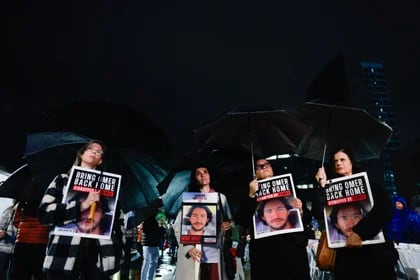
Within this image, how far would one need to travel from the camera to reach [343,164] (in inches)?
139

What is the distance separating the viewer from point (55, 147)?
3.87 metres

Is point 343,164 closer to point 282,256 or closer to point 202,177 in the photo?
point 282,256

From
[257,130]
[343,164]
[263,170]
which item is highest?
[257,130]

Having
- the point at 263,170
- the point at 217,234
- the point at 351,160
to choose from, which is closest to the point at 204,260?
the point at 217,234

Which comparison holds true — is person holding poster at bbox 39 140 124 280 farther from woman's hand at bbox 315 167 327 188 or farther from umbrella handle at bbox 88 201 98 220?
woman's hand at bbox 315 167 327 188

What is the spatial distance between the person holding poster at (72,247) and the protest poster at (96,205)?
4 cm

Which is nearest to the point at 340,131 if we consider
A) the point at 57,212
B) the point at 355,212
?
the point at 355,212

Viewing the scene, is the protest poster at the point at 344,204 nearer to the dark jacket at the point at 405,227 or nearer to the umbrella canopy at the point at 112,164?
the umbrella canopy at the point at 112,164

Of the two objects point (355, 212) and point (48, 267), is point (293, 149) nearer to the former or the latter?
point (355, 212)

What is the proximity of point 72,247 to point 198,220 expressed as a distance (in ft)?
5.34

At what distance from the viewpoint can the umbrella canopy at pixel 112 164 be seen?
3.77m

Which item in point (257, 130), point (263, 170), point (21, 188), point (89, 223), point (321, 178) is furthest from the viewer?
point (21, 188)

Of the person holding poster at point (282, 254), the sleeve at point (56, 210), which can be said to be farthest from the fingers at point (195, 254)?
the sleeve at point (56, 210)

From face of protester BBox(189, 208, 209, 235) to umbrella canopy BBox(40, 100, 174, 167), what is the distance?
90 cm
